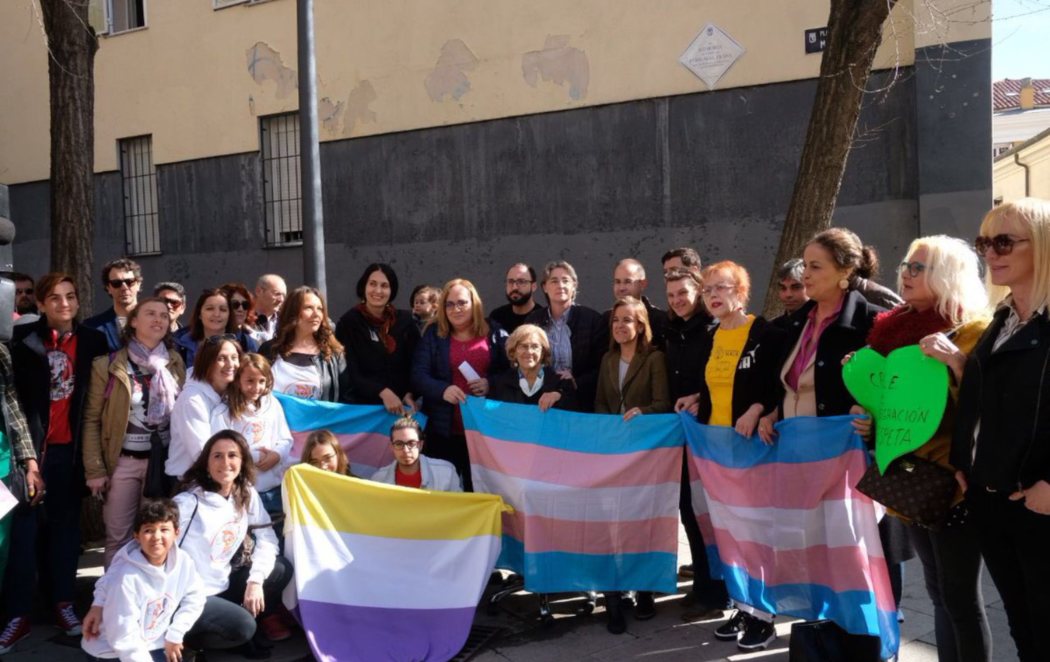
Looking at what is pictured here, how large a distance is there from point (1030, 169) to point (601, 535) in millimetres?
30770

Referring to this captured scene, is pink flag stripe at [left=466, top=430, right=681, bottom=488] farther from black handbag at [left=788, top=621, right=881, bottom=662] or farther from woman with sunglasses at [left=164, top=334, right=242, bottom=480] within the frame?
woman with sunglasses at [left=164, top=334, right=242, bottom=480]

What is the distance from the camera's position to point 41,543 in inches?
215

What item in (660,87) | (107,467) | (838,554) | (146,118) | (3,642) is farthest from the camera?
(146,118)

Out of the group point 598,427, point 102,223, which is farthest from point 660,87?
point 102,223

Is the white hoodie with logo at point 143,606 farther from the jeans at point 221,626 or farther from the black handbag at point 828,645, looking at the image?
the black handbag at point 828,645

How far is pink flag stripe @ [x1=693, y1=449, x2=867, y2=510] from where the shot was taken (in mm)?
4383

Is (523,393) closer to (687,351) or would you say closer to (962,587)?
(687,351)

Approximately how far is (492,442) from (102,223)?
13.3m

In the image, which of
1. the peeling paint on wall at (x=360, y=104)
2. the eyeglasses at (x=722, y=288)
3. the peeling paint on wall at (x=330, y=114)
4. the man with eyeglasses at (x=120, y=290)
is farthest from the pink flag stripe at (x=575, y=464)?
the peeling paint on wall at (x=330, y=114)

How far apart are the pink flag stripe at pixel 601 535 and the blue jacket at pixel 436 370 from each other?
986 millimetres

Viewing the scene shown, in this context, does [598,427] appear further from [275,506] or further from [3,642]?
[3,642]

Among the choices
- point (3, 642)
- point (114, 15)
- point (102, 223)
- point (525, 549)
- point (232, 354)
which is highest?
point (114, 15)

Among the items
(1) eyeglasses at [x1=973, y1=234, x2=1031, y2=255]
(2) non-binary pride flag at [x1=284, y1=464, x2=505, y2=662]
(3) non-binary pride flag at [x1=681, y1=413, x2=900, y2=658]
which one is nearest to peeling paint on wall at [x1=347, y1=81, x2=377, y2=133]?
(2) non-binary pride flag at [x1=284, y1=464, x2=505, y2=662]

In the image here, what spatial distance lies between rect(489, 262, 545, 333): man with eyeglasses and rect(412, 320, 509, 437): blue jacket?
1.66 feet
